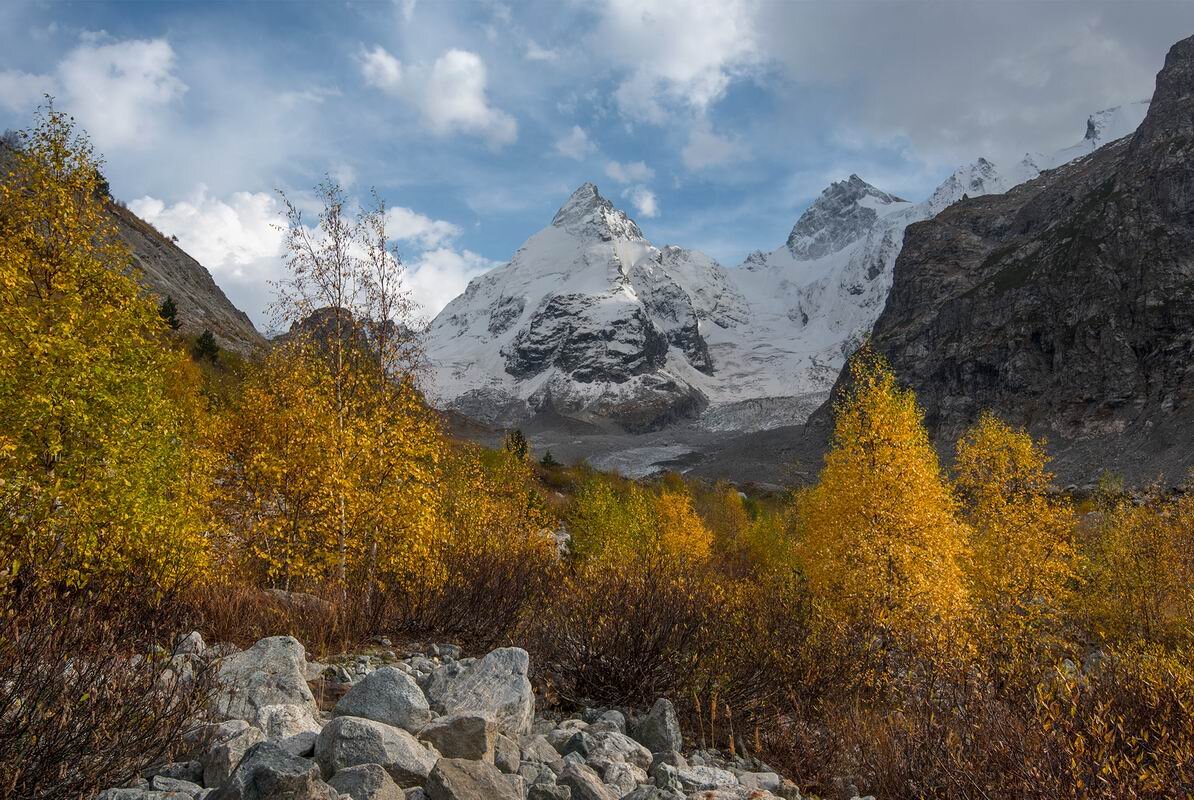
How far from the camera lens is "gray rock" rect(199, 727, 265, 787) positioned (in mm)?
5098

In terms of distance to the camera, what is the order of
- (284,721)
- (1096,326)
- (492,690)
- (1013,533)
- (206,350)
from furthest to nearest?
(1096,326) < (206,350) < (1013,533) < (492,690) < (284,721)

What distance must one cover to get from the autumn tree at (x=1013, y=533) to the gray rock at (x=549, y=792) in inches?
677

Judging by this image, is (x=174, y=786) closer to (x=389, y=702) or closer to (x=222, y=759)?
(x=222, y=759)

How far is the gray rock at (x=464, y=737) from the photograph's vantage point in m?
5.68

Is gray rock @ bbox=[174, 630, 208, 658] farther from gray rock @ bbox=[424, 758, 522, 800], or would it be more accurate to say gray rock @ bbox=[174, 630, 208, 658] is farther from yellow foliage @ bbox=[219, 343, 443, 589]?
yellow foliage @ bbox=[219, 343, 443, 589]

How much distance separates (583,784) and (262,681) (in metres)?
3.67

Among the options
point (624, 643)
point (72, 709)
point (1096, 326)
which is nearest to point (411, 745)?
point (72, 709)

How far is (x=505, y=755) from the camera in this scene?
5797mm

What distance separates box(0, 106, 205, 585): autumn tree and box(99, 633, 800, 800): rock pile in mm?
2759

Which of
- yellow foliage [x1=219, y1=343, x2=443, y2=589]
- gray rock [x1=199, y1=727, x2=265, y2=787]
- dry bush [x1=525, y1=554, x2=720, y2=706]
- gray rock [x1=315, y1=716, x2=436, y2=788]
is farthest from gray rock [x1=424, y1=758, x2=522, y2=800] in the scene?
yellow foliage [x1=219, y1=343, x2=443, y2=589]

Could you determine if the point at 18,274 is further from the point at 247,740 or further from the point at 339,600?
the point at 247,740

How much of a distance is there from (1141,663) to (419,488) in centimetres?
1273

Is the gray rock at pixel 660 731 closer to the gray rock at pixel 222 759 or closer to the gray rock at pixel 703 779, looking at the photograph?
the gray rock at pixel 703 779

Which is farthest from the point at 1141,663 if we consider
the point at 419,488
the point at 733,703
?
the point at 419,488
